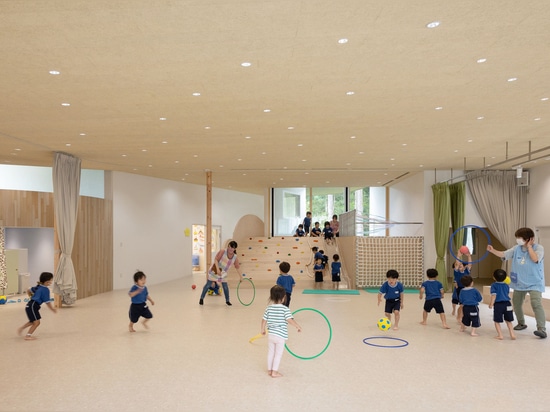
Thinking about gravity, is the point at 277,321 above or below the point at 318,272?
above

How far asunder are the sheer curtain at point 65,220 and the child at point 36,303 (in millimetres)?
3763

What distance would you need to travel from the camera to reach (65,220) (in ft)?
40.1

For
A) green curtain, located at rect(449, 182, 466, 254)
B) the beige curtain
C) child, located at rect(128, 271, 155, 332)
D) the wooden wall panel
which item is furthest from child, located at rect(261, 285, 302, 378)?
the beige curtain

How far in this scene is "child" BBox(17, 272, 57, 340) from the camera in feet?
26.6

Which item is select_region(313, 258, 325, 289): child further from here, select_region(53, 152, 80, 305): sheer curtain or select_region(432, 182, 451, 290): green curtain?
select_region(53, 152, 80, 305): sheer curtain

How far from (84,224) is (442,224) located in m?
10.7

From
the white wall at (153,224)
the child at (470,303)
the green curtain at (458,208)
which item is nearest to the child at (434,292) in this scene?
the child at (470,303)

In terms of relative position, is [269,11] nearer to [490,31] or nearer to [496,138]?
[490,31]

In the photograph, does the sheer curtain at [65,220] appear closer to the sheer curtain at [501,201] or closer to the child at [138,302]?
the child at [138,302]

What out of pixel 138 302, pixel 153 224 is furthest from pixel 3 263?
pixel 138 302

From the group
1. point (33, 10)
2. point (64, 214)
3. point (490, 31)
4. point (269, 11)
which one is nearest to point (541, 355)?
point (490, 31)

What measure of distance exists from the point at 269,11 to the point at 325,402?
3.80 m

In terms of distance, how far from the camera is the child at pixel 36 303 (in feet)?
26.6

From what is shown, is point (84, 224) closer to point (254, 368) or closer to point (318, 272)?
point (318, 272)
